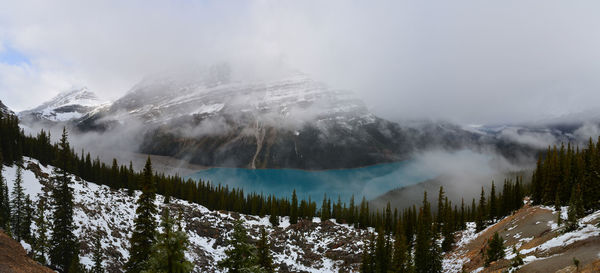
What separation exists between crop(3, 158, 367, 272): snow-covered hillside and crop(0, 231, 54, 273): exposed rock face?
22.0m

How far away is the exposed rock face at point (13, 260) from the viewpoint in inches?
661

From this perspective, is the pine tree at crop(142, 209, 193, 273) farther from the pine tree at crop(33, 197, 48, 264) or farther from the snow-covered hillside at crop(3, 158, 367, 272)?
the pine tree at crop(33, 197, 48, 264)

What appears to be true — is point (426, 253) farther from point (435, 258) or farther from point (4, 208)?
point (4, 208)

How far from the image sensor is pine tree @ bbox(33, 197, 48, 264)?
109 ft

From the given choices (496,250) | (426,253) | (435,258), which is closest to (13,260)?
(496,250)

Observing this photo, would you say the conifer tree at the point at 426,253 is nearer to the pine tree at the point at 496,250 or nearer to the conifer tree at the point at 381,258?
the conifer tree at the point at 381,258

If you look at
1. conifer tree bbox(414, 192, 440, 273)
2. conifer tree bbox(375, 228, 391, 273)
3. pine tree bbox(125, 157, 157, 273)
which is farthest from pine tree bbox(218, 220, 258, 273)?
conifer tree bbox(375, 228, 391, 273)

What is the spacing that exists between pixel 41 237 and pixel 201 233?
120 ft

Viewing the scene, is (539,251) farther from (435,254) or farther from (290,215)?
(290,215)

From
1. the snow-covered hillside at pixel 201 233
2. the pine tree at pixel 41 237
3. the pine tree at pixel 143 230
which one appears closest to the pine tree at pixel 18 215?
the pine tree at pixel 41 237

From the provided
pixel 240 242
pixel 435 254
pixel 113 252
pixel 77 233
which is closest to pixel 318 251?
pixel 435 254

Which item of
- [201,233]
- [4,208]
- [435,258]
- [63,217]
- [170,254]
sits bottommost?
[201,233]

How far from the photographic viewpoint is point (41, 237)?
34844 millimetres

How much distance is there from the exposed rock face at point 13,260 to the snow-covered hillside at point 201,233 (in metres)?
22.0
